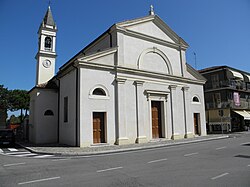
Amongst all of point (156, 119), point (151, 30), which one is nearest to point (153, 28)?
point (151, 30)

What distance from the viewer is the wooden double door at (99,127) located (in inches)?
610

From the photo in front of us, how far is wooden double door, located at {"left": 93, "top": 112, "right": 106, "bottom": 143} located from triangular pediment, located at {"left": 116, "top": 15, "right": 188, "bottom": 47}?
25.7ft

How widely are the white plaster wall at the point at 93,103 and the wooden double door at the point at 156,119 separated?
4563mm

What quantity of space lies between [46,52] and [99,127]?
568 inches

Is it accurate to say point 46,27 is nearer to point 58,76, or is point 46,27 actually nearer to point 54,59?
point 54,59

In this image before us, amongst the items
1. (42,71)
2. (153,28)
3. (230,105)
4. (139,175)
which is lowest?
(139,175)

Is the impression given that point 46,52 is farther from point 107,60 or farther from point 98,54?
point 107,60

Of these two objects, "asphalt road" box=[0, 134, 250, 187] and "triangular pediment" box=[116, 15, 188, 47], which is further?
"triangular pediment" box=[116, 15, 188, 47]

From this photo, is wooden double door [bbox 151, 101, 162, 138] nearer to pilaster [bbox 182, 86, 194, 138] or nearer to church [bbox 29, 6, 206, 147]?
church [bbox 29, 6, 206, 147]

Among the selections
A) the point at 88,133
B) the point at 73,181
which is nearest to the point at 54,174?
the point at 73,181

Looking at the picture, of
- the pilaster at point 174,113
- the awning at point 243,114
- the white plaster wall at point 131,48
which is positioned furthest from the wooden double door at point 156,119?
the awning at point 243,114

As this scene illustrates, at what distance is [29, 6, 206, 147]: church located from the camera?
50.6 feet

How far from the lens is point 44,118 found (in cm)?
1828

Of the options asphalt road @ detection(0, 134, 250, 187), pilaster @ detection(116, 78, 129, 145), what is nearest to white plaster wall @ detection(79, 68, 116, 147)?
pilaster @ detection(116, 78, 129, 145)
